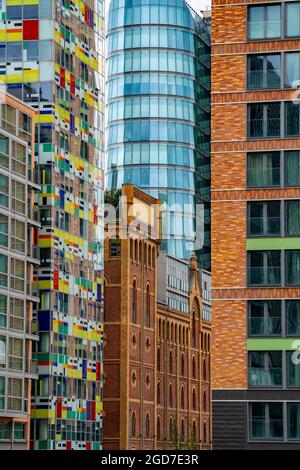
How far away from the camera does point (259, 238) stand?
7150cm

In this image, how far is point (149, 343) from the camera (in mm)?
143125

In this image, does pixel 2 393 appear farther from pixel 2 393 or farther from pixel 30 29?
pixel 30 29

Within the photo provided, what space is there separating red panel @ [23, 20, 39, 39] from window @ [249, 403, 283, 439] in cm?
5446

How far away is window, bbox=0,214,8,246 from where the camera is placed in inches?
3874

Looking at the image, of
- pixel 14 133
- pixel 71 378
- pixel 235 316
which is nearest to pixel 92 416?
pixel 71 378

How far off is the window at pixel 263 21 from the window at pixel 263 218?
9954mm

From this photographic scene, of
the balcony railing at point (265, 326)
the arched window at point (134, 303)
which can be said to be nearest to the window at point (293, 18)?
the balcony railing at point (265, 326)

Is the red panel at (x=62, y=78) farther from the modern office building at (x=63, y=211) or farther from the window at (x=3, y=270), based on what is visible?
the window at (x=3, y=270)

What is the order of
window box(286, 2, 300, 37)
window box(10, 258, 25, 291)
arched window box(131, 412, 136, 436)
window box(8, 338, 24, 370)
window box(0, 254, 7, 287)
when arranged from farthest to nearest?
arched window box(131, 412, 136, 436), window box(10, 258, 25, 291), window box(8, 338, 24, 370), window box(0, 254, 7, 287), window box(286, 2, 300, 37)

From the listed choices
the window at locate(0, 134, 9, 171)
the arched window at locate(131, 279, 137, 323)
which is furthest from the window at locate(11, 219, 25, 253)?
the arched window at locate(131, 279, 137, 323)

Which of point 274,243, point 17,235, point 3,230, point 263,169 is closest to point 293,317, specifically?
point 274,243

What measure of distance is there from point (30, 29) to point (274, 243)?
163 feet

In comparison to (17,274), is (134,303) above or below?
above

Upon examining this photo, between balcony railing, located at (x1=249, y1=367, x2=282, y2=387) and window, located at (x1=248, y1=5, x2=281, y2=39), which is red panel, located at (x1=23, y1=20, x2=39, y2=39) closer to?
window, located at (x1=248, y1=5, x2=281, y2=39)
